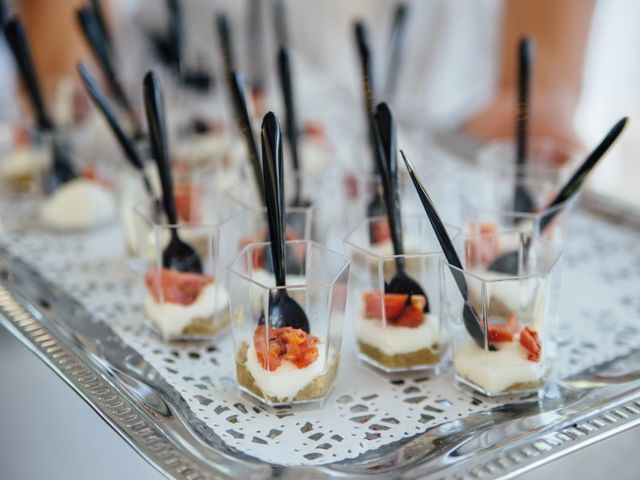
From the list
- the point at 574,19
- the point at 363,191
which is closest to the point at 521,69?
the point at 363,191

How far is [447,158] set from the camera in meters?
1.40

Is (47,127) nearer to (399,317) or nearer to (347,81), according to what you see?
(399,317)

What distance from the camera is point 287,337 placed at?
770mm

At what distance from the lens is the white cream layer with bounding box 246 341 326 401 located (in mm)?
779

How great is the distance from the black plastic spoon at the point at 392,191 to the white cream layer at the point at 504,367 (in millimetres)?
74

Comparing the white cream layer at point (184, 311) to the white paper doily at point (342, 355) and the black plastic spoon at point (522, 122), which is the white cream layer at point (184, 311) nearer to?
the white paper doily at point (342, 355)

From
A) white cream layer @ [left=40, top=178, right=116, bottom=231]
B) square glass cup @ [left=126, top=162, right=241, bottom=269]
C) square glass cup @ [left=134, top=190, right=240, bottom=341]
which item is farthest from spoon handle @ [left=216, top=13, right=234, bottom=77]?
square glass cup @ [left=134, top=190, right=240, bottom=341]

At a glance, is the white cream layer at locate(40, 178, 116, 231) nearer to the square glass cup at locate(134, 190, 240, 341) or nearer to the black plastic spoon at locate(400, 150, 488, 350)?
the square glass cup at locate(134, 190, 240, 341)

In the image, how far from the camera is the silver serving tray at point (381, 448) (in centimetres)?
70

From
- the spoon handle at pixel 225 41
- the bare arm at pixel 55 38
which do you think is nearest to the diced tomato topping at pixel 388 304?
the spoon handle at pixel 225 41

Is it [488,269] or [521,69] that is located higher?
[521,69]

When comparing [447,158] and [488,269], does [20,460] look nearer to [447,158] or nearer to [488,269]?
[488,269]

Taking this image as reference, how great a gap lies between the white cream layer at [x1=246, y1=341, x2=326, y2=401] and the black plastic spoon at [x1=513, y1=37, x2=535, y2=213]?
42cm

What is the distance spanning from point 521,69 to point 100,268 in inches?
21.6
